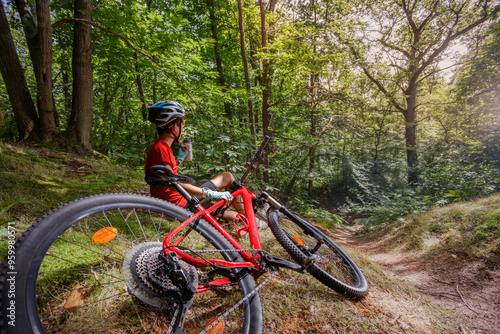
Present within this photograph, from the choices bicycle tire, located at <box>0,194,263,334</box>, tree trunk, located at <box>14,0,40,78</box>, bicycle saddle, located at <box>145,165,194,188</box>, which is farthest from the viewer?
tree trunk, located at <box>14,0,40,78</box>

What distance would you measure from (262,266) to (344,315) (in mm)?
976

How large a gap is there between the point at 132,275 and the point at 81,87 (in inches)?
238

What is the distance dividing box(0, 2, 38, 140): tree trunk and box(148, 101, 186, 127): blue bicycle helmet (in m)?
4.74

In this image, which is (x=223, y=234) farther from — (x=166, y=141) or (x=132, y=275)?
(x=166, y=141)

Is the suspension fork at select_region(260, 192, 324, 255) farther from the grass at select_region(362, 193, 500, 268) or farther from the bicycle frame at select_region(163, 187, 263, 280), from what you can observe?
the grass at select_region(362, 193, 500, 268)

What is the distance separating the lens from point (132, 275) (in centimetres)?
129

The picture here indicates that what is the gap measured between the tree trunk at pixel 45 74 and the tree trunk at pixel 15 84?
25 centimetres

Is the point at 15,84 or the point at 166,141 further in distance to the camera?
the point at 15,84

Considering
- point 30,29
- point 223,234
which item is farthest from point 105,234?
point 30,29

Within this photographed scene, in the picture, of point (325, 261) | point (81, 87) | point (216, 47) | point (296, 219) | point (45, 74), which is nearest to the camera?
point (296, 219)

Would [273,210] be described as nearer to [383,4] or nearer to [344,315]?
[344,315]

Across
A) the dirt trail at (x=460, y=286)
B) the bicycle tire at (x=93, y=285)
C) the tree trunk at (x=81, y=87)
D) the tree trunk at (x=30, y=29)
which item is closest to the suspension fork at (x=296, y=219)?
the bicycle tire at (x=93, y=285)

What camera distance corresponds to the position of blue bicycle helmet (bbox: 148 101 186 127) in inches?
93.9

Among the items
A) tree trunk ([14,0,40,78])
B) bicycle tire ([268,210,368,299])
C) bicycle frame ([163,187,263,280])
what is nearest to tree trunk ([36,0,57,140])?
tree trunk ([14,0,40,78])
